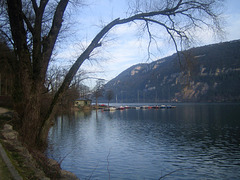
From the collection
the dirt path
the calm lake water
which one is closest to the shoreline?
the dirt path

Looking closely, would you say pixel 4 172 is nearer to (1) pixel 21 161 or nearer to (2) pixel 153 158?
(1) pixel 21 161

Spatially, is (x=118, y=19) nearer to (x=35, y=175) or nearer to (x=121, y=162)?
(x=35, y=175)

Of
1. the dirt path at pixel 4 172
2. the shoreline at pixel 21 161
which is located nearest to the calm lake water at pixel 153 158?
the shoreline at pixel 21 161

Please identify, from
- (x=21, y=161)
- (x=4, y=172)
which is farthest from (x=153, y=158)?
(x=4, y=172)

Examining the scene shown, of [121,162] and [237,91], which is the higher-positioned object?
[237,91]

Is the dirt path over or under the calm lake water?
over

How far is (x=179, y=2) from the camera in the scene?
293 inches

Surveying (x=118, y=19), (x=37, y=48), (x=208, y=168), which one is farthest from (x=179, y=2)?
(x=208, y=168)

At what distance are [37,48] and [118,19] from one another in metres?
2.68

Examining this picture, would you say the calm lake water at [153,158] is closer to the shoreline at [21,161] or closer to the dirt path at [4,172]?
the shoreline at [21,161]

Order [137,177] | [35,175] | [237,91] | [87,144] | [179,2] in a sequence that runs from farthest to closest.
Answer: [237,91] → [87,144] → [137,177] → [179,2] → [35,175]

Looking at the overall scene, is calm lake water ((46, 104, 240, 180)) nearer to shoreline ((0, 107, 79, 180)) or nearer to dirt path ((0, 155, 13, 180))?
shoreline ((0, 107, 79, 180))

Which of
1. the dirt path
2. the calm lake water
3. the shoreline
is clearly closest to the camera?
the dirt path

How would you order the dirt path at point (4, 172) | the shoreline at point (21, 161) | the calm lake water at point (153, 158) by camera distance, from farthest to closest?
the calm lake water at point (153, 158) < the shoreline at point (21, 161) < the dirt path at point (4, 172)
